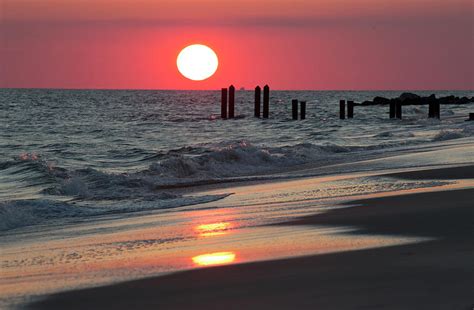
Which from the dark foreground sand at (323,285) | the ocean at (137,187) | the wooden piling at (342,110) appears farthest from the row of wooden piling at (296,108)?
the dark foreground sand at (323,285)

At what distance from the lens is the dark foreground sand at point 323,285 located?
5.10 m

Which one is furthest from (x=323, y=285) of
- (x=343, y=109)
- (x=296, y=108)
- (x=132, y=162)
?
(x=296, y=108)

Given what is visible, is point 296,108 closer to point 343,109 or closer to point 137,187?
point 343,109

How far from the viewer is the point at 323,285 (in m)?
5.52

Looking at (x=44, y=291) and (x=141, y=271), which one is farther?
(x=141, y=271)

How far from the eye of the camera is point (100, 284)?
593 cm

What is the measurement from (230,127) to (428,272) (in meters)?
36.5

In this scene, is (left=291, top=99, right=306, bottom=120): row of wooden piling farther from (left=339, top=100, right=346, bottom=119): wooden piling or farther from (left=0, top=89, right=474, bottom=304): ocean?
(left=0, top=89, right=474, bottom=304): ocean

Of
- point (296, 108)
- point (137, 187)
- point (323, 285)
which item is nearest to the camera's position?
point (323, 285)

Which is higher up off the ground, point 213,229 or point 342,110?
point 342,110

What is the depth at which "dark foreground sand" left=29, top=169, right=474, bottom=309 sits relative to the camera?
16.7 feet

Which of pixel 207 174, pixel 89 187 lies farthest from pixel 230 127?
pixel 89 187

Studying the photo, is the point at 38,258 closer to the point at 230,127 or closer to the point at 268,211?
the point at 268,211

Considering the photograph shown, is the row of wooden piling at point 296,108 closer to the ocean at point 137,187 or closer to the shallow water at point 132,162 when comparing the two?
the shallow water at point 132,162
